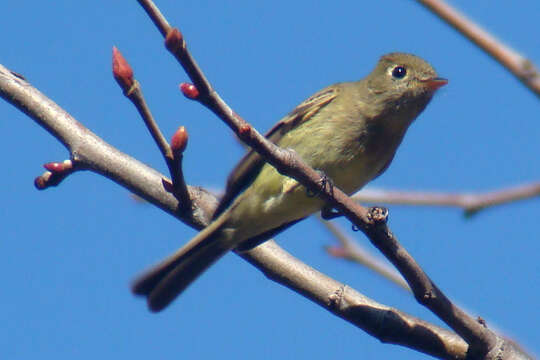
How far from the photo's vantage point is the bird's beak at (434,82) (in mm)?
5246

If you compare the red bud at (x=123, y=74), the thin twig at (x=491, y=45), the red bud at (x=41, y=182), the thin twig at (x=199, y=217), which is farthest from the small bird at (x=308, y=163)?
the thin twig at (x=491, y=45)

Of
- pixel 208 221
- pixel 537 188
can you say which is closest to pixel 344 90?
pixel 208 221

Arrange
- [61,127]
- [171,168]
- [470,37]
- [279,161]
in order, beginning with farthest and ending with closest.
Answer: [61,127], [171,168], [279,161], [470,37]

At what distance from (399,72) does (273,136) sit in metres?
1.03

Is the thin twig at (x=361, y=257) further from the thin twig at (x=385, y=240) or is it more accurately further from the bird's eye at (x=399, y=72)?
the bird's eye at (x=399, y=72)

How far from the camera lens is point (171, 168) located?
Result: 10.5ft

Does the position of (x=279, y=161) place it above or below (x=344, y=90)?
below

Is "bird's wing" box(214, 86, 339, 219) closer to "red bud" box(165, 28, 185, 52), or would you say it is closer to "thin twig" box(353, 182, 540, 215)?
"thin twig" box(353, 182, 540, 215)

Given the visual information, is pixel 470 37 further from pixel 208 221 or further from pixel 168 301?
pixel 168 301

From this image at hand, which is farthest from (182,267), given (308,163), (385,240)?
(385,240)

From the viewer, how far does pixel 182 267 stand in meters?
4.68

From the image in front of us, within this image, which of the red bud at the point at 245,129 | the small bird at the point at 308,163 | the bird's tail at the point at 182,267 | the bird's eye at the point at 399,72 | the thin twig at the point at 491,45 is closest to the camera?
the thin twig at the point at 491,45

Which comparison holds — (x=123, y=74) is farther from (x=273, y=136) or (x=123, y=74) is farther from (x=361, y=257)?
(x=273, y=136)

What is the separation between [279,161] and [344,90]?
2.78 m
